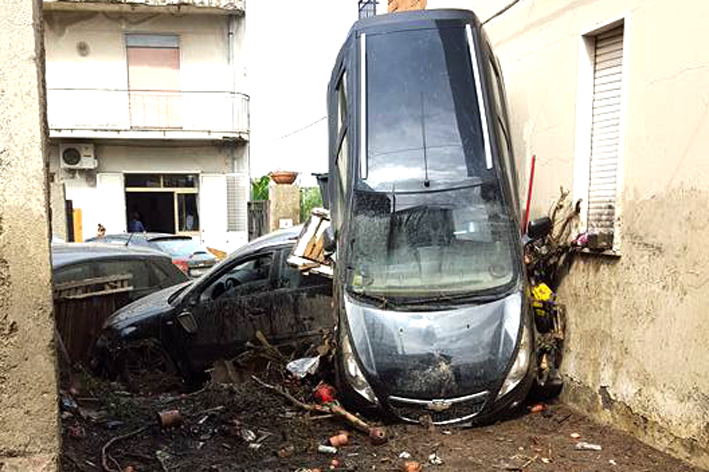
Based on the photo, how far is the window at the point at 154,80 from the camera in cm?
1805

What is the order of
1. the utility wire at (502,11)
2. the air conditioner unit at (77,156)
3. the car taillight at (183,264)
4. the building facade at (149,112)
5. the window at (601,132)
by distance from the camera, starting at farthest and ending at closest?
1. the air conditioner unit at (77,156)
2. the building facade at (149,112)
3. the car taillight at (183,264)
4. the utility wire at (502,11)
5. the window at (601,132)

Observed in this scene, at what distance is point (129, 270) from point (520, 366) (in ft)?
18.4

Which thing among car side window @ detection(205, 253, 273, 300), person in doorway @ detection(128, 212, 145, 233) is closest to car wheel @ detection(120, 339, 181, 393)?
car side window @ detection(205, 253, 273, 300)

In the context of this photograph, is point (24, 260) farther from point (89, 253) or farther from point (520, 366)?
point (89, 253)

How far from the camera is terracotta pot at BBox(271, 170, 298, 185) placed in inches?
574

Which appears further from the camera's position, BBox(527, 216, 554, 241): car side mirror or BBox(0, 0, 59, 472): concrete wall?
BBox(527, 216, 554, 241): car side mirror

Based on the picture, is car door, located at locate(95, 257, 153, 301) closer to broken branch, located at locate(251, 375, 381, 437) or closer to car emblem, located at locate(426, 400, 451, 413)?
broken branch, located at locate(251, 375, 381, 437)

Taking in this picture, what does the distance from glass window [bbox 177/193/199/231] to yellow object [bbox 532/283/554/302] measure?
15209 mm

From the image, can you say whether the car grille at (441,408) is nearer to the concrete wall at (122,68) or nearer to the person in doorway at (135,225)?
the person in doorway at (135,225)

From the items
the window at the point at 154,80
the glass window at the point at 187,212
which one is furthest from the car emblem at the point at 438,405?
the glass window at the point at 187,212

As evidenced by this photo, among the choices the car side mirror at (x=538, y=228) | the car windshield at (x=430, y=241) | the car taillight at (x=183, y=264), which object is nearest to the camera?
the car windshield at (x=430, y=241)

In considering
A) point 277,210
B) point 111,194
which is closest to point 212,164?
point 111,194

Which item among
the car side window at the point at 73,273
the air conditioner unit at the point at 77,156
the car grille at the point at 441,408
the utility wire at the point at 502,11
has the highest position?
the utility wire at the point at 502,11

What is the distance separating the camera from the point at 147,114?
1805 cm
